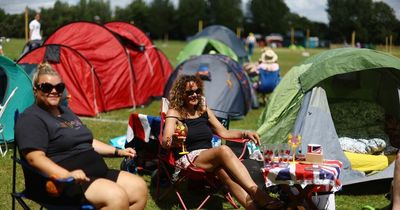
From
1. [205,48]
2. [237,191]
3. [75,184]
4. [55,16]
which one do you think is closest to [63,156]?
[75,184]

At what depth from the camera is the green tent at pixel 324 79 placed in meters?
5.86

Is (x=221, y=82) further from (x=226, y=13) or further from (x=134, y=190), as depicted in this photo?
(x=226, y=13)

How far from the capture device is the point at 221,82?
982 cm

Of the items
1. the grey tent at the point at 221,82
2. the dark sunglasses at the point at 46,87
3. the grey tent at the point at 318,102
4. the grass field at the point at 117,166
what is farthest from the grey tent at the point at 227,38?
the dark sunglasses at the point at 46,87

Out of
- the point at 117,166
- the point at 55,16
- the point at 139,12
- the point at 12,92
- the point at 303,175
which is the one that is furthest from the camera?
the point at 139,12

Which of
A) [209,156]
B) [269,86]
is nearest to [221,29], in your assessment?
[269,86]

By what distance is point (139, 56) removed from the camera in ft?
37.1

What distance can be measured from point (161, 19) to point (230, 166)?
188 ft

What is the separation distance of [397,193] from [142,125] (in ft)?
8.17

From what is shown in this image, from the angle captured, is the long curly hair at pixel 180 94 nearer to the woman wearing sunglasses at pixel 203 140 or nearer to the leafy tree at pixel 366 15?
the woman wearing sunglasses at pixel 203 140

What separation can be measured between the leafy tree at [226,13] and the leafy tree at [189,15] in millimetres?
3186

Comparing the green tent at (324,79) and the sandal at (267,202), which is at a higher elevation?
the green tent at (324,79)

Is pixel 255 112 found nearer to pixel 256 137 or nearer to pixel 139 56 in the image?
pixel 139 56

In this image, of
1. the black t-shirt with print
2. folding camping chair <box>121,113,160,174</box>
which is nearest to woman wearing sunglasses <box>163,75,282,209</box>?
folding camping chair <box>121,113,160,174</box>
